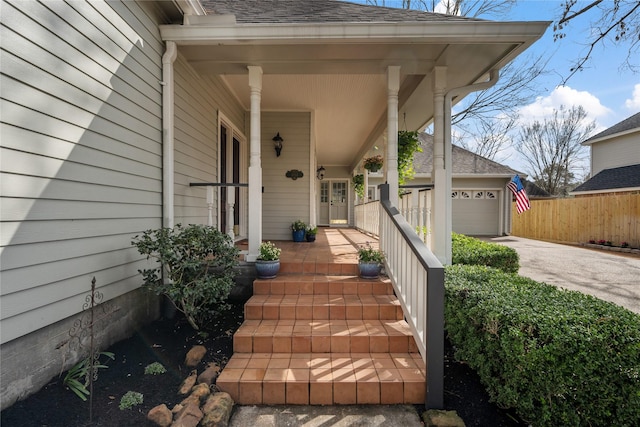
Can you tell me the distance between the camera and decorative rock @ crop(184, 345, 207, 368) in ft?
7.66

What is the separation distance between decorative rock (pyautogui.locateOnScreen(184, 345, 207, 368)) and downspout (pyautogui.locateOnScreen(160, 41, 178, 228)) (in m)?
1.39

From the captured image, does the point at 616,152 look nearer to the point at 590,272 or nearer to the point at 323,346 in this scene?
the point at 590,272

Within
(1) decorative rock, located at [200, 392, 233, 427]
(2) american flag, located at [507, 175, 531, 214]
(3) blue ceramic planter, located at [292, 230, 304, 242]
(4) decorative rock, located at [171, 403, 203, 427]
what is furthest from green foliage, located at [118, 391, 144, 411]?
(2) american flag, located at [507, 175, 531, 214]

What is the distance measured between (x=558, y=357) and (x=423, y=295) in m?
0.80

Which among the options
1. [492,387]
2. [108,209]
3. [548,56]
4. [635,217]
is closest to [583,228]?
[635,217]

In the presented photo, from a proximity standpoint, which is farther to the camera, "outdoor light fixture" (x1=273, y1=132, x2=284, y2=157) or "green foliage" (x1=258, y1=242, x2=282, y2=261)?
"outdoor light fixture" (x1=273, y1=132, x2=284, y2=157)

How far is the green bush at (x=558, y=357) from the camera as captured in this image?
158 cm

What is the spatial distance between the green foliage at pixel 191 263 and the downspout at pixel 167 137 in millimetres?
411

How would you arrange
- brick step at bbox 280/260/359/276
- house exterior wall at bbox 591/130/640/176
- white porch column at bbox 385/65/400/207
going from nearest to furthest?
brick step at bbox 280/260/359/276
white porch column at bbox 385/65/400/207
house exterior wall at bbox 591/130/640/176

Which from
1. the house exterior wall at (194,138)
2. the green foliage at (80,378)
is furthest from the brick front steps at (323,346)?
the house exterior wall at (194,138)

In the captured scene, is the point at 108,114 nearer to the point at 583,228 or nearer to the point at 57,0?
the point at 57,0

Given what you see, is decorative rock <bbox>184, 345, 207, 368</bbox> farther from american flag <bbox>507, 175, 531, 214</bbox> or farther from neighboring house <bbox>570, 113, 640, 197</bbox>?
neighboring house <bbox>570, 113, 640, 197</bbox>

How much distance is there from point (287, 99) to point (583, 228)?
1156 centimetres

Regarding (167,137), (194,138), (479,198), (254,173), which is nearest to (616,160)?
(479,198)
